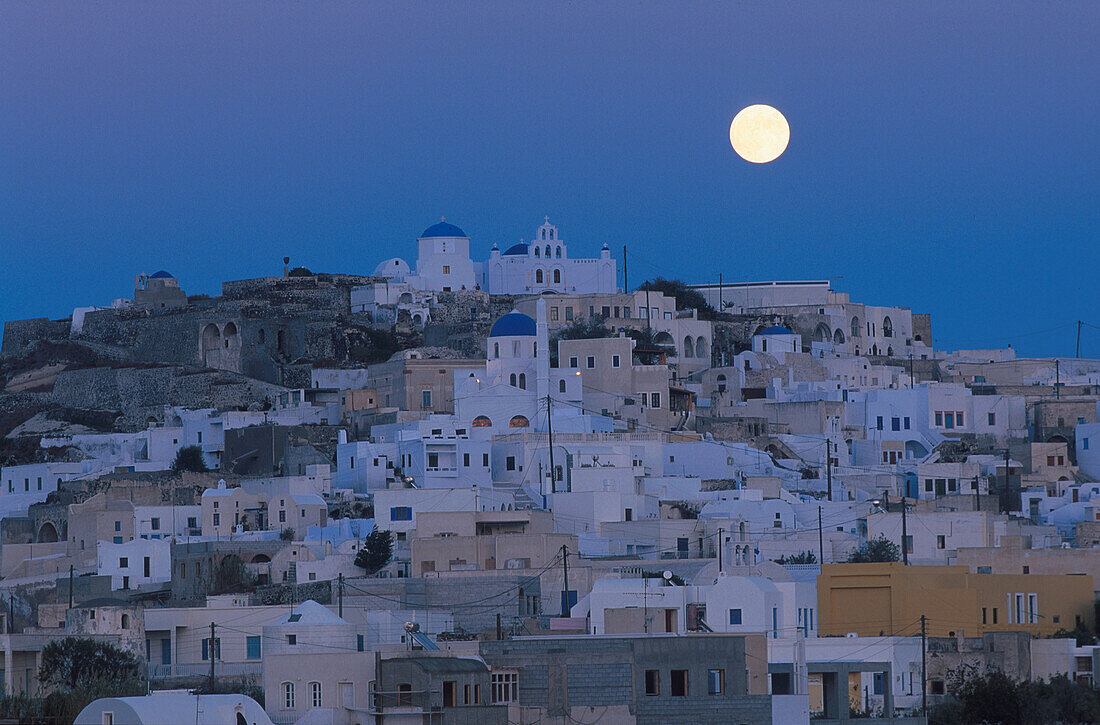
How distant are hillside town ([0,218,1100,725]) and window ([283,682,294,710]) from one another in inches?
1.1

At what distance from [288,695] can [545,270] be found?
41.1 m

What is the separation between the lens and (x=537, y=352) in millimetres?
53500

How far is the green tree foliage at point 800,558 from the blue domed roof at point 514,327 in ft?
44.6

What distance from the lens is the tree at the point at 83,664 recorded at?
3300cm

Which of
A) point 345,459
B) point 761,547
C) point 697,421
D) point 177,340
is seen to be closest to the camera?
point 761,547

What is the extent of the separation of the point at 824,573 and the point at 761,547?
6.02 metres

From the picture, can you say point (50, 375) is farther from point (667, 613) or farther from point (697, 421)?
point (667, 613)

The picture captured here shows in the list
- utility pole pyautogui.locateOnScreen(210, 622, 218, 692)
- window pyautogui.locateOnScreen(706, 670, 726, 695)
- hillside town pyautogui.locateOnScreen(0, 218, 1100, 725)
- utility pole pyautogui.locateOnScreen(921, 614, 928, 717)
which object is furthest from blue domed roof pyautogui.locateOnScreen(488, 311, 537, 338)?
window pyautogui.locateOnScreen(706, 670, 726, 695)

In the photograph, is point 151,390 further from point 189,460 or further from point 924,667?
point 924,667

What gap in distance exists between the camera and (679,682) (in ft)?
96.6

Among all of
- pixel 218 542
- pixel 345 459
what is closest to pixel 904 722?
pixel 218 542

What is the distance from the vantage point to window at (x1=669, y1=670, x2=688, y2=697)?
29391 millimetres

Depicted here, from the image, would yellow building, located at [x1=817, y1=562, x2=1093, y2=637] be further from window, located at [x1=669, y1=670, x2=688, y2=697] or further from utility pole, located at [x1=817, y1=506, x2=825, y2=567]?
window, located at [x1=669, y1=670, x2=688, y2=697]

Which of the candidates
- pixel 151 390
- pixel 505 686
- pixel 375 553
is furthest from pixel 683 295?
pixel 505 686
